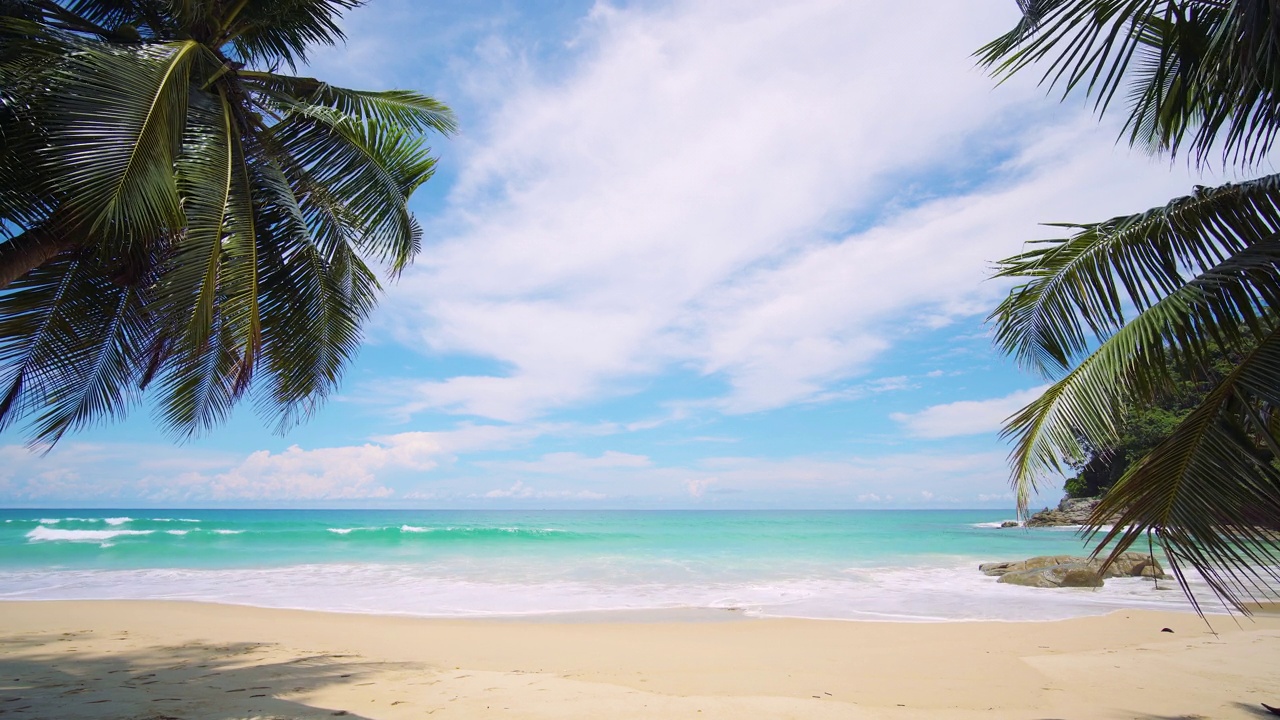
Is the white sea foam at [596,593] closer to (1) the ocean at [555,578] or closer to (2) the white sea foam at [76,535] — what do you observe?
(1) the ocean at [555,578]

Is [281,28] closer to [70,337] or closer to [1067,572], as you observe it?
[70,337]

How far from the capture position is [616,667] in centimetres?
705

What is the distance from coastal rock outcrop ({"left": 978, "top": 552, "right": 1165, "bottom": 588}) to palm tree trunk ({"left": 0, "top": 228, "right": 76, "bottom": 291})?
1647cm

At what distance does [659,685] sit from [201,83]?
21.3ft

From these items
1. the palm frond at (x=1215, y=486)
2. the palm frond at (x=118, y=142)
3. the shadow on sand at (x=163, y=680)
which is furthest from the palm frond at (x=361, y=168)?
the palm frond at (x=1215, y=486)

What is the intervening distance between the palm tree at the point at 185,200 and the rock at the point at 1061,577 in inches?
561

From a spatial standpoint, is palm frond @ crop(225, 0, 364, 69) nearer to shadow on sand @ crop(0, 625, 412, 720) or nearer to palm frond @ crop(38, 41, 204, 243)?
palm frond @ crop(38, 41, 204, 243)

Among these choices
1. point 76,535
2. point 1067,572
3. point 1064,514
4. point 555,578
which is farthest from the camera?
point 1064,514

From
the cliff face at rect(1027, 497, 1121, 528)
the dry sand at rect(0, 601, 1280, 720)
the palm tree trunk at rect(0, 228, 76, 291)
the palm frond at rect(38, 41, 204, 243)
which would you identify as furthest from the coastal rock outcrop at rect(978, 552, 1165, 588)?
the cliff face at rect(1027, 497, 1121, 528)

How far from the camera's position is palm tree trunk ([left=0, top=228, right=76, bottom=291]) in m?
4.30

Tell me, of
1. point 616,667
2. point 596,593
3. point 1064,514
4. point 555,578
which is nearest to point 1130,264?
point 616,667

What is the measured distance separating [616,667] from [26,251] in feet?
20.7

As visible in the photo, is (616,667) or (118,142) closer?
(118,142)

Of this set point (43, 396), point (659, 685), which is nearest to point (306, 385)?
point (43, 396)
